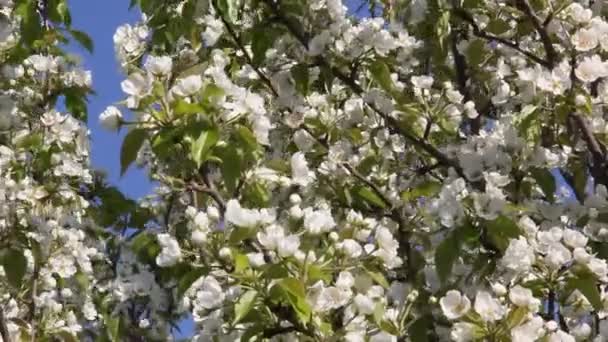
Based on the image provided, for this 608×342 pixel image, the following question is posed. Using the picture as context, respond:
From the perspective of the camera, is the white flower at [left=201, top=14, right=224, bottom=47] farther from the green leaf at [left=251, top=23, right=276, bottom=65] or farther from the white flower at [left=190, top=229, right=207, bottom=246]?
the white flower at [left=190, top=229, right=207, bottom=246]

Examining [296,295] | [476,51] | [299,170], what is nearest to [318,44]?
[299,170]

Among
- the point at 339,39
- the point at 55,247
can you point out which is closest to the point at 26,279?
the point at 55,247

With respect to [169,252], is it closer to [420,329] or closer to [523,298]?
[420,329]

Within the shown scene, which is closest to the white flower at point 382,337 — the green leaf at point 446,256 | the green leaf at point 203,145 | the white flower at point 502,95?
the green leaf at point 446,256

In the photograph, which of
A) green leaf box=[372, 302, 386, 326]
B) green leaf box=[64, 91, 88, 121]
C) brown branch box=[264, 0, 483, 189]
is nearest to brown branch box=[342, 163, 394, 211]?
brown branch box=[264, 0, 483, 189]

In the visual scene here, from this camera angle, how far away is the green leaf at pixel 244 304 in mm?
2479

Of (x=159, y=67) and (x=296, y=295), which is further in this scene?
(x=159, y=67)

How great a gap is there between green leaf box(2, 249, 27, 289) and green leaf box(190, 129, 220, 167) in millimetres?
962

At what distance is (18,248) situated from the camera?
3484 millimetres

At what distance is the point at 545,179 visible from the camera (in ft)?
10.6

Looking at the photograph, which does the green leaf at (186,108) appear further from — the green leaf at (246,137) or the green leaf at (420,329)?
the green leaf at (420,329)

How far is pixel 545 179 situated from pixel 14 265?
5.15 feet

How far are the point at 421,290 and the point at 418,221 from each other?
1.04 ft

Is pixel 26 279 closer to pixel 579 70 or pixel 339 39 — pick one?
pixel 339 39
